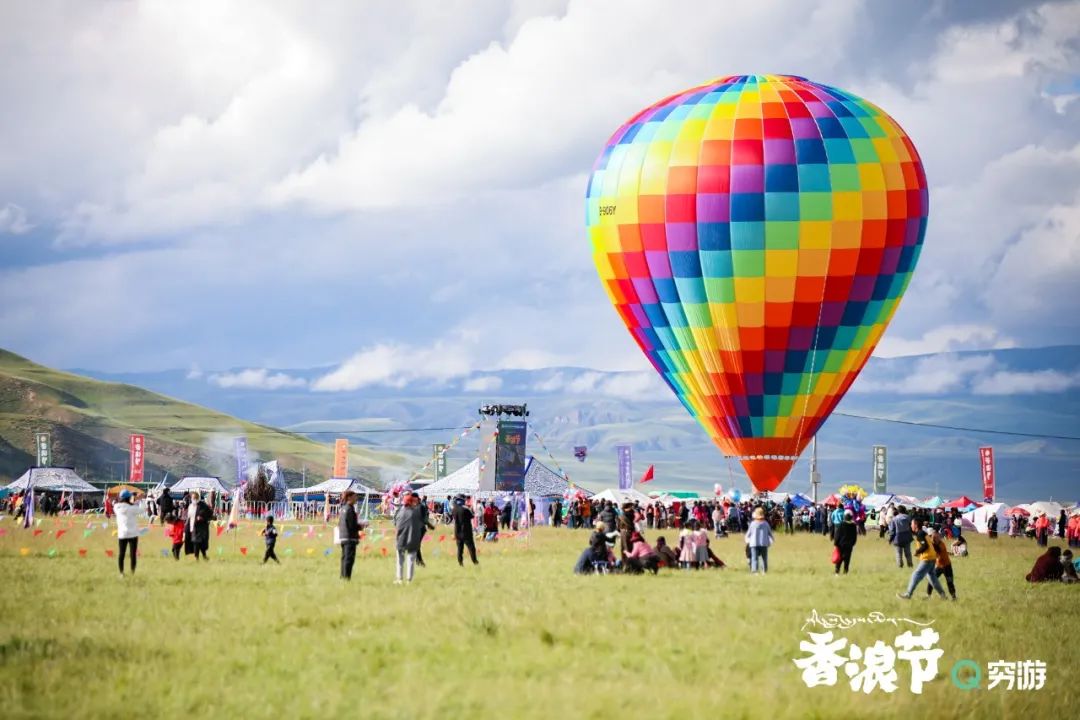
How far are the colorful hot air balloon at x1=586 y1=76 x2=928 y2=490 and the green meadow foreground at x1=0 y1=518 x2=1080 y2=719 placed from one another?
18967 mm

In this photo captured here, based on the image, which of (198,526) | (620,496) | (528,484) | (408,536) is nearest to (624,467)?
(620,496)

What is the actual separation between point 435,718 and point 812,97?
38.9 meters

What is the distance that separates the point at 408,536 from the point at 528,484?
4860 centimetres

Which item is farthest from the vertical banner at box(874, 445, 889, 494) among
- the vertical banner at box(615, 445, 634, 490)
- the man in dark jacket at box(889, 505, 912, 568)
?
the man in dark jacket at box(889, 505, 912, 568)

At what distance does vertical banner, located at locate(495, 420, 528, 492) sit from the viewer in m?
68.8

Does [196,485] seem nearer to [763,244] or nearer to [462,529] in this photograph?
[763,244]

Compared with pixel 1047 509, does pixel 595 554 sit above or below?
below

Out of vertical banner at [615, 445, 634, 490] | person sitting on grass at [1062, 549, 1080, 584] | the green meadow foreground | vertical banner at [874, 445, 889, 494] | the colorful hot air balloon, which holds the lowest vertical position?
the green meadow foreground

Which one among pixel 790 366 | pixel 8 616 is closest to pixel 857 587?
pixel 8 616

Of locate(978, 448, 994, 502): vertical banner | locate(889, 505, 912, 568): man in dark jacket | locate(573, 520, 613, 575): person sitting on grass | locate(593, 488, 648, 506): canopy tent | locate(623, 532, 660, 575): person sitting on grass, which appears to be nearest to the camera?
locate(573, 520, 613, 575): person sitting on grass

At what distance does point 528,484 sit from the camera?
74188 millimetres

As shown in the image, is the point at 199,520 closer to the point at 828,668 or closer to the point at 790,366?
the point at 828,668

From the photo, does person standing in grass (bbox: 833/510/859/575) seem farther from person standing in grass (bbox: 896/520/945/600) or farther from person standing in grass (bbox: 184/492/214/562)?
person standing in grass (bbox: 184/492/214/562)

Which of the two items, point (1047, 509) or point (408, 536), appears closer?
point (408, 536)
